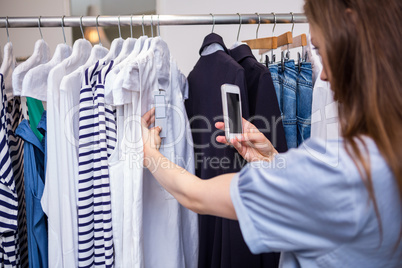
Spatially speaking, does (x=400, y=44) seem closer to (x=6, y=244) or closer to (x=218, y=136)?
(x=218, y=136)

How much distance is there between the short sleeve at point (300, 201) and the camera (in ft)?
1.30

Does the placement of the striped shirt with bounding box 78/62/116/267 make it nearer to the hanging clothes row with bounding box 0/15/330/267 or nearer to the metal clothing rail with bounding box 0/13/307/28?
the hanging clothes row with bounding box 0/15/330/267

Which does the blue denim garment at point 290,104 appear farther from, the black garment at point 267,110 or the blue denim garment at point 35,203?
the blue denim garment at point 35,203

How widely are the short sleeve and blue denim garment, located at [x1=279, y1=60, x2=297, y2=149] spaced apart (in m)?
0.46

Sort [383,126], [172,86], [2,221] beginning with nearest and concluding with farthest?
[383,126] → [2,221] → [172,86]

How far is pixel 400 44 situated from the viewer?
1.35ft

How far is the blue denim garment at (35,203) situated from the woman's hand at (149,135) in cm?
27

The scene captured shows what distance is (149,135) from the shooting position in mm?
771

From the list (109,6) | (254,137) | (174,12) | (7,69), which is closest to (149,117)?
(254,137)

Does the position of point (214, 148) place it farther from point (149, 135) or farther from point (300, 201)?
point (300, 201)

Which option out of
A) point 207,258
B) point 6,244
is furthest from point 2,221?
point 207,258

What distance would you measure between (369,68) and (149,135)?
0.52 metres

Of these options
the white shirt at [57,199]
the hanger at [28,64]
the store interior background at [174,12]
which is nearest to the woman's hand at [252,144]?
the white shirt at [57,199]

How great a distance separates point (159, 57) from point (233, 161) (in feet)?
1.14
